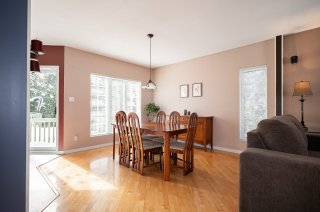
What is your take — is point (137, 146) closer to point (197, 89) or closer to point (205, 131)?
point (205, 131)

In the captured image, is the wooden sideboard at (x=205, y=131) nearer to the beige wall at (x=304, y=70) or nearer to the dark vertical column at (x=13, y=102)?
the beige wall at (x=304, y=70)

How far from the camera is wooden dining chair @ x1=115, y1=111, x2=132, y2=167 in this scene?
10.0 feet

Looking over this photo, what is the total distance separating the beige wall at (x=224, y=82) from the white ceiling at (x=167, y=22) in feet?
0.90

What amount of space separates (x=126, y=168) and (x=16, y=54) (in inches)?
95.1

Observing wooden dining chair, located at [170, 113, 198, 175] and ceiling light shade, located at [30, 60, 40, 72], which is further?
wooden dining chair, located at [170, 113, 198, 175]

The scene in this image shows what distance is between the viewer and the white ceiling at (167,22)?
8.01ft

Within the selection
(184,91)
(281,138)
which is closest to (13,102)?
(281,138)

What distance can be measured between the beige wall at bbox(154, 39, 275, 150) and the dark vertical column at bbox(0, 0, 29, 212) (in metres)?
4.05

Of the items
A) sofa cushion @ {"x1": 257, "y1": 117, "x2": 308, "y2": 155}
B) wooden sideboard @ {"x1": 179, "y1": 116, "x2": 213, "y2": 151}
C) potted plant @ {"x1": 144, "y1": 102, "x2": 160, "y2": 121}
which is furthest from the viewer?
potted plant @ {"x1": 144, "y1": 102, "x2": 160, "y2": 121}

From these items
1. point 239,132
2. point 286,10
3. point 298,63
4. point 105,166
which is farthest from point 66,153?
point 298,63

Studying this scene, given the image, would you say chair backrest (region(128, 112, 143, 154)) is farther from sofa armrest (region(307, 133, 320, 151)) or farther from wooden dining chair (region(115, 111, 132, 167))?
sofa armrest (region(307, 133, 320, 151))

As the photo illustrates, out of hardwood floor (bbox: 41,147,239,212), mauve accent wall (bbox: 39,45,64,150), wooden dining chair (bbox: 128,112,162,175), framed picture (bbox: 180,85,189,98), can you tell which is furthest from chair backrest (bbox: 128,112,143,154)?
framed picture (bbox: 180,85,189,98)

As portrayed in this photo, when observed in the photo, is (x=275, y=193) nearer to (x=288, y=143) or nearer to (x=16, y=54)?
(x=288, y=143)

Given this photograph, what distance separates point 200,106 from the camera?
16.1ft
